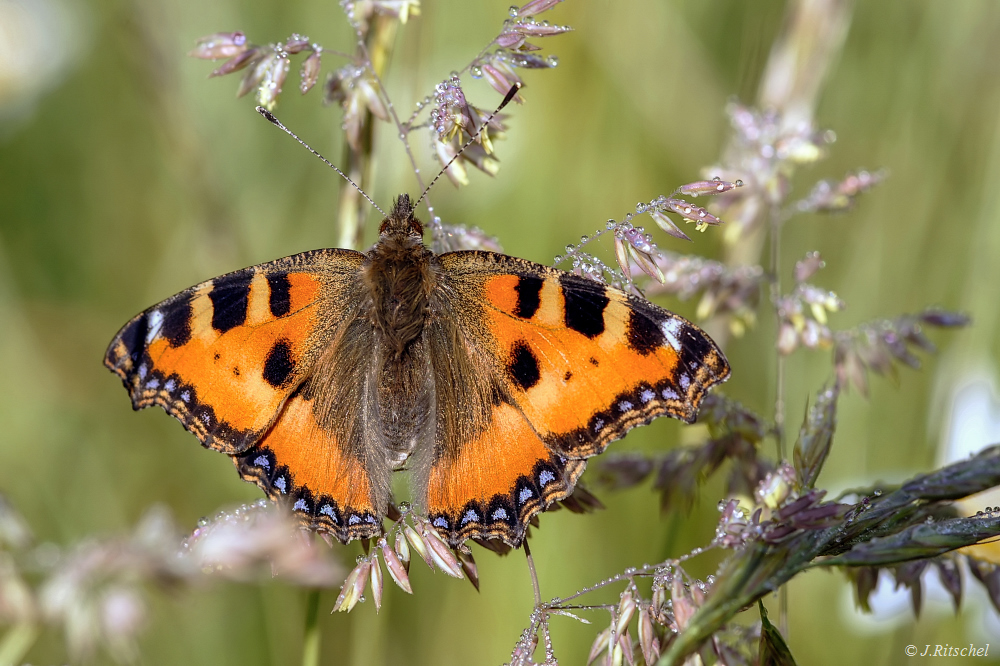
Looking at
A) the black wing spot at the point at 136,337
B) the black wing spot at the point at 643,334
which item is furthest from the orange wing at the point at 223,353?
the black wing spot at the point at 643,334

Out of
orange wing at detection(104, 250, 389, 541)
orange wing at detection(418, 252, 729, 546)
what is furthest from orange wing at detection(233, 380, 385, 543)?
orange wing at detection(418, 252, 729, 546)

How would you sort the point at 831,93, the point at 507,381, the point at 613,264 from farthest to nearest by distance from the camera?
the point at 831,93 < the point at 507,381 < the point at 613,264

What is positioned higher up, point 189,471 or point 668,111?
point 668,111

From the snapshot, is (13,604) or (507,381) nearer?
(13,604)

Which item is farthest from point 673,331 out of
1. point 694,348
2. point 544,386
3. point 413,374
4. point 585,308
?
point 413,374

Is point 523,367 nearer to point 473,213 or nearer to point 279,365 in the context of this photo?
point 279,365

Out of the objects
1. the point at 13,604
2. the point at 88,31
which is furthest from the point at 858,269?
the point at 88,31

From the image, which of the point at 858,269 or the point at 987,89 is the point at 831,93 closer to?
the point at 987,89
